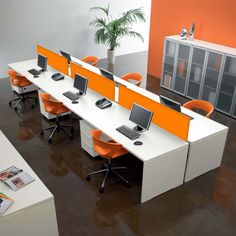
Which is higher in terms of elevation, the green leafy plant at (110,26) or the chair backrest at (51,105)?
the green leafy plant at (110,26)

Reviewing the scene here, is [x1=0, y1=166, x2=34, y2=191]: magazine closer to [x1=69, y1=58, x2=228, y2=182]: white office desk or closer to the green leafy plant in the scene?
[x1=69, y1=58, x2=228, y2=182]: white office desk

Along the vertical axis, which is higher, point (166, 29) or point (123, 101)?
point (166, 29)

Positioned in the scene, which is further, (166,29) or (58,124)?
(166,29)

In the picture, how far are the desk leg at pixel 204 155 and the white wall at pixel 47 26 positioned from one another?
599 cm

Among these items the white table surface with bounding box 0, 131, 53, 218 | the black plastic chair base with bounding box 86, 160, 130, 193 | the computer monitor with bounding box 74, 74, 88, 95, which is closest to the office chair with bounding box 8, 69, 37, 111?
the computer monitor with bounding box 74, 74, 88, 95

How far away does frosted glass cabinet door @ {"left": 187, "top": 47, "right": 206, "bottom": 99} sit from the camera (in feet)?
21.3

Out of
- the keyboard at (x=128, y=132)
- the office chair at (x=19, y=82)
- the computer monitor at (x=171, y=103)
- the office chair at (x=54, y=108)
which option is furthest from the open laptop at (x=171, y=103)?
the office chair at (x=19, y=82)

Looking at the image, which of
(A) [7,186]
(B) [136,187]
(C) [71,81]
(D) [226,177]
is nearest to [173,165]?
(B) [136,187]

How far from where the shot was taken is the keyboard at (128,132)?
13.0 ft

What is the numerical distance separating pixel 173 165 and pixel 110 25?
5.95 metres

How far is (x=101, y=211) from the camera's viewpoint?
377cm

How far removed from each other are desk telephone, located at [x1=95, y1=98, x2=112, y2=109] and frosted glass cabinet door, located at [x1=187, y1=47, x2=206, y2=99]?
2.70m

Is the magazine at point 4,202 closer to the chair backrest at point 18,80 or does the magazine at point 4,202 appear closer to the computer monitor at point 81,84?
the computer monitor at point 81,84

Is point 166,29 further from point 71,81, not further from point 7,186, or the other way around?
point 7,186
